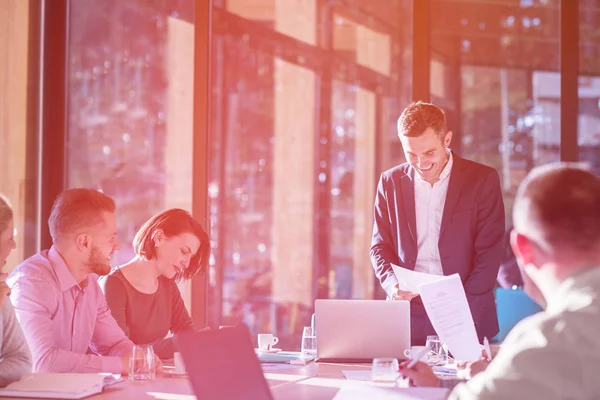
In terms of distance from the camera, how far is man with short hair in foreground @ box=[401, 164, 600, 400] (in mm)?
1348

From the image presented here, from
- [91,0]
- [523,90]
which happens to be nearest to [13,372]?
[91,0]

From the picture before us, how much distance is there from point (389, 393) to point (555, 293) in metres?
0.60

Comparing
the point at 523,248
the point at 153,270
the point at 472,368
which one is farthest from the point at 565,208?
the point at 153,270

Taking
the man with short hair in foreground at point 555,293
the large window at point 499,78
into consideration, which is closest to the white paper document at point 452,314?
the man with short hair in foreground at point 555,293

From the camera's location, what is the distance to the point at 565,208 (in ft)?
4.90

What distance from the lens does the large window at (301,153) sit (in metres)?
7.23

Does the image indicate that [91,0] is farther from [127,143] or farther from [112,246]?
[112,246]

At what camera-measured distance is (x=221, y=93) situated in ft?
23.2

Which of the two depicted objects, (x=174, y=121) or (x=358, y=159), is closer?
(x=174, y=121)

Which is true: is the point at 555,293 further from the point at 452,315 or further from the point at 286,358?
the point at 286,358

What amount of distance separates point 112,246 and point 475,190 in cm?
162

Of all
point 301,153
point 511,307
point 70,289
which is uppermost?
point 301,153

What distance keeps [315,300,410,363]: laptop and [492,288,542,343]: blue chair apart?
2.65 metres

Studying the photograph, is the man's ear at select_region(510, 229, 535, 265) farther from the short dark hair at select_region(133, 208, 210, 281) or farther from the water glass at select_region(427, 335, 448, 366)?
the short dark hair at select_region(133, 208, 210, 281)
